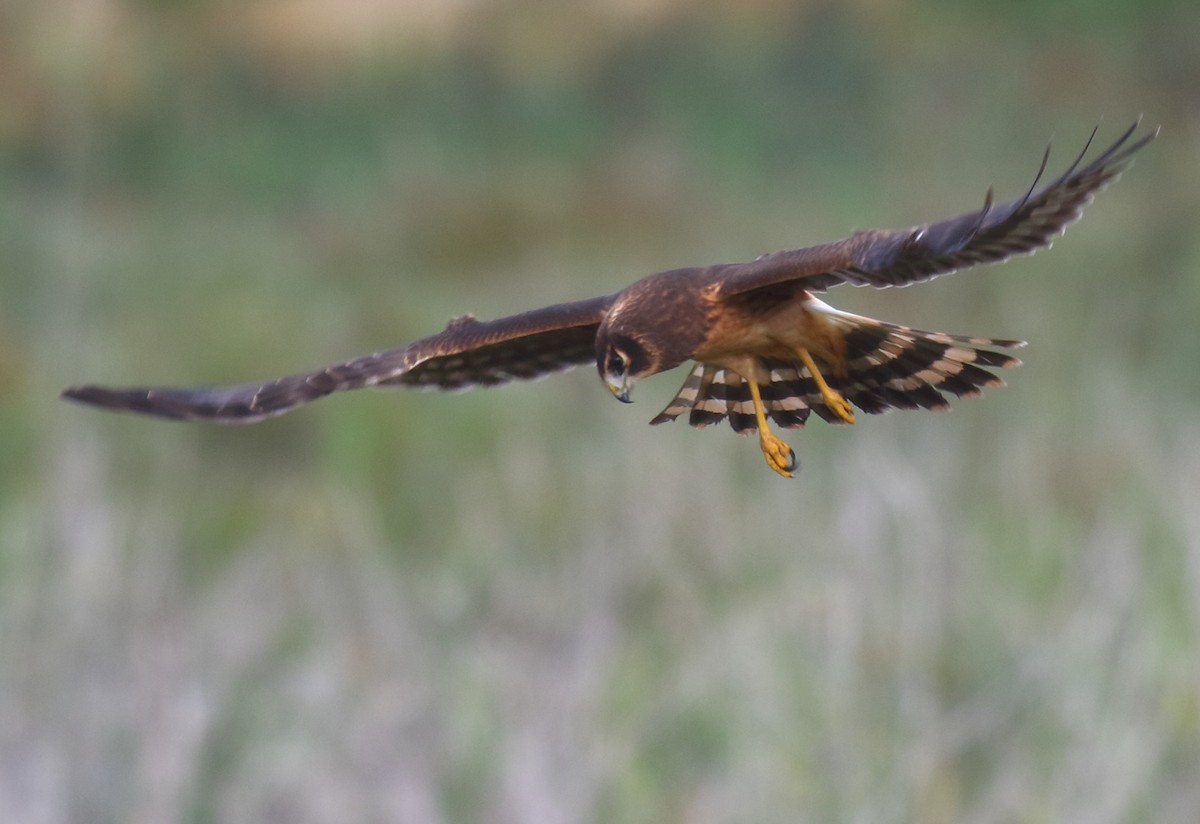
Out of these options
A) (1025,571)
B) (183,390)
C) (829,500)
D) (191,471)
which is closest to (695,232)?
(191,471)

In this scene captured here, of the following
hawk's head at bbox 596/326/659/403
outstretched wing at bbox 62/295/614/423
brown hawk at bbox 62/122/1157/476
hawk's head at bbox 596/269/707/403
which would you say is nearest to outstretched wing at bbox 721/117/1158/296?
brown hawk at bbox 62/122/1157/476

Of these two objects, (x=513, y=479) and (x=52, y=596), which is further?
(x=513, y=479)

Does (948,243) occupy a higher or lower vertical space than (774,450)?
higher

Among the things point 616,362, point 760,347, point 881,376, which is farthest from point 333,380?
point 881,376

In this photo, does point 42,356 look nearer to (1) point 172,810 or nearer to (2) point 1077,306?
(2) point 1077,306

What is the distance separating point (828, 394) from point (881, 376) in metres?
0.15

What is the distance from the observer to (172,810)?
6.65 metres

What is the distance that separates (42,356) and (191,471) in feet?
7.97

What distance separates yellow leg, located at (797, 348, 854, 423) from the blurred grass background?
2.07 metres

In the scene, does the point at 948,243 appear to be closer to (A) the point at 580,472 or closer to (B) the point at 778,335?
(B) the point at 778,335

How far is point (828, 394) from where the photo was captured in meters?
3.95

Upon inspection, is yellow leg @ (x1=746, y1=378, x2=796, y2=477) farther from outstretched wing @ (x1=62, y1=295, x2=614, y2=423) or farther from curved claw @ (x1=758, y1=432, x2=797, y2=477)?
outstretched wing @ (x1=62, y1=295, x2=614, y2=423)

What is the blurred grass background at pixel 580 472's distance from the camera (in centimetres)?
683

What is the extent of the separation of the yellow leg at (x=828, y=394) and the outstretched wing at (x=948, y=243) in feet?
0.86
